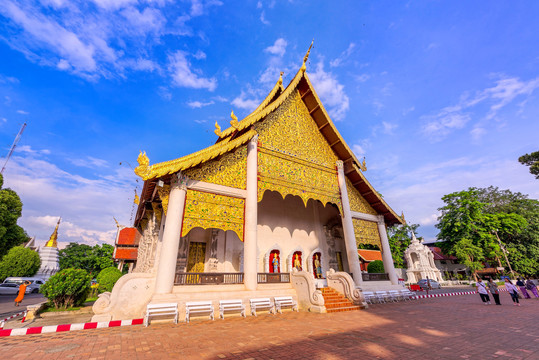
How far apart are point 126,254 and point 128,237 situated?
8.91ft

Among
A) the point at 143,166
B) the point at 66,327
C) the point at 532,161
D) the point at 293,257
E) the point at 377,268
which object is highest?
the point at 532,161

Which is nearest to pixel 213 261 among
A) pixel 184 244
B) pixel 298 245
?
pixel 184 244

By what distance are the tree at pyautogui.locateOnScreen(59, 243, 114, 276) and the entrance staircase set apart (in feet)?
121

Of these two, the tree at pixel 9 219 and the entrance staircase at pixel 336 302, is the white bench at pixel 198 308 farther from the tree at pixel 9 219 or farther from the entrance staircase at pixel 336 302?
the tree at pixel 9 219

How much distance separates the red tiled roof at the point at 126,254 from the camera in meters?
19.9

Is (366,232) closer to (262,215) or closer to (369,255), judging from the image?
(262,215)

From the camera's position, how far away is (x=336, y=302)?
7.92 meters

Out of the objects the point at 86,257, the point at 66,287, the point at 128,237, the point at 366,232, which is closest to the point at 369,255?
the point at 366,232

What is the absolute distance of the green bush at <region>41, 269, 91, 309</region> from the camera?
7973mm

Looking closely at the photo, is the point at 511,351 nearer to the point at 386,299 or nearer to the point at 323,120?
the point at 386,299

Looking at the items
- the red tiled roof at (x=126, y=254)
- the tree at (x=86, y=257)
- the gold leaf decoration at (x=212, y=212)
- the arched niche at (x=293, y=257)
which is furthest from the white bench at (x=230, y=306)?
the tree at (x=86, y=257)

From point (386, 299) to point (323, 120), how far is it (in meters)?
8.59

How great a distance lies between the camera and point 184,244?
973 centimetres

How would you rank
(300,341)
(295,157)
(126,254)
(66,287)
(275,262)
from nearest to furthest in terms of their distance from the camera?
(300,341)
(66,287)
(295,157)
(275,262)
(126,254)
